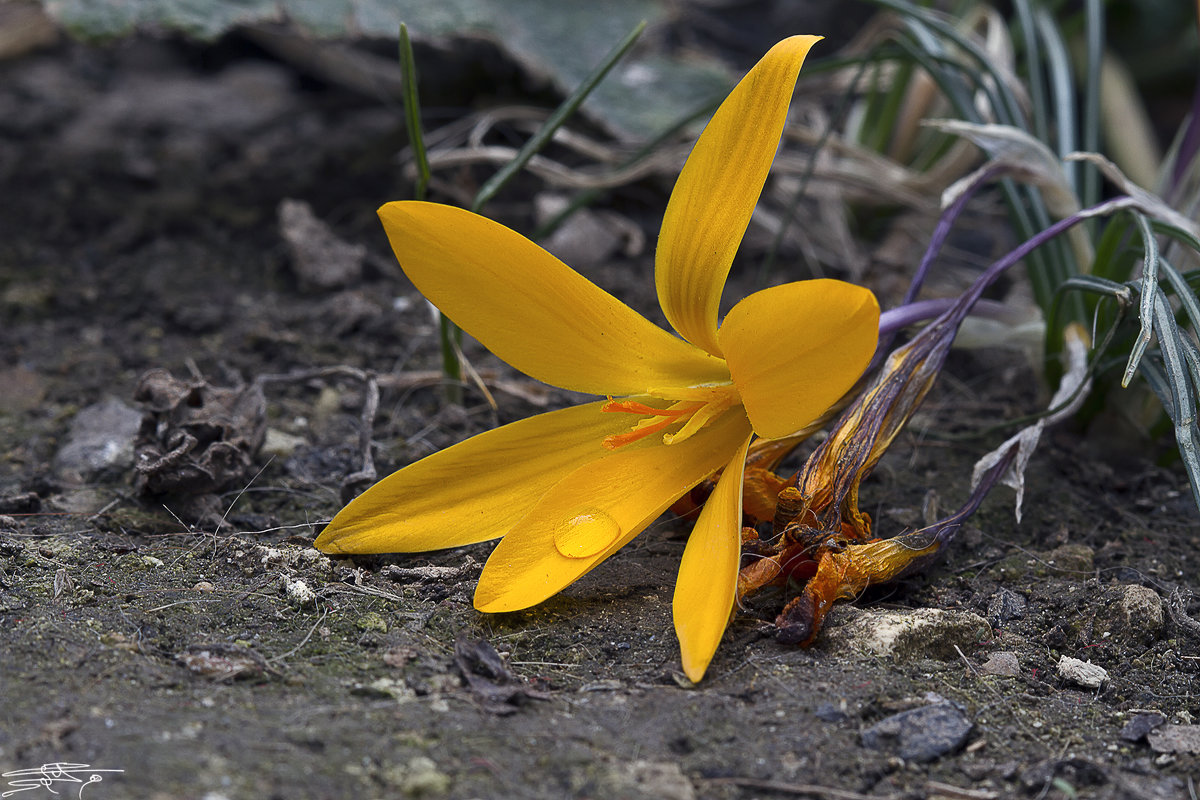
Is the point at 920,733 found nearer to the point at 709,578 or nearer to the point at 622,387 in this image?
the point at 709,578

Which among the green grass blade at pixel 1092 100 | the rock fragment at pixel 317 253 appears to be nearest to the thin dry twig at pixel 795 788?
the green grass blade at pixel 1092 100

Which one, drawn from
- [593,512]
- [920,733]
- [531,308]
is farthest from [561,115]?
[920,733]

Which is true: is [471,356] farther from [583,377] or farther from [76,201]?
[76,201]

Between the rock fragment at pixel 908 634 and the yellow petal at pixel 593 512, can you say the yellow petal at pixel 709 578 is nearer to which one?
the yellow petal at pixel 593 512

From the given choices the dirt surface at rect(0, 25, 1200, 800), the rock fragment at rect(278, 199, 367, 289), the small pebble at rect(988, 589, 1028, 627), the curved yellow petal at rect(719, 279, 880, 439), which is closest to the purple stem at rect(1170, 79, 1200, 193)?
the dirt surface at rect(0, 25, 1200, 800)

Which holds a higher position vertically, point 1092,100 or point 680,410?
point 1092,100

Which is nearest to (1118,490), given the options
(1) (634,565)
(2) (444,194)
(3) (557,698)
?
(1) (634,565)
